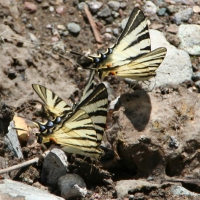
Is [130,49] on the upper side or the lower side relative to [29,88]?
upper

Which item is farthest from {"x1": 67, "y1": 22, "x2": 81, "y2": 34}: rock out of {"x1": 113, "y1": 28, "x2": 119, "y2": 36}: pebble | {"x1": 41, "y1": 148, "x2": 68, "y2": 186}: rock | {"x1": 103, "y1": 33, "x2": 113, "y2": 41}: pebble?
{"x1": 41, "y1": 148, "x2": 68, "y2": 186}: rock

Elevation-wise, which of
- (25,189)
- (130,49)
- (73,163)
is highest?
(130,49)

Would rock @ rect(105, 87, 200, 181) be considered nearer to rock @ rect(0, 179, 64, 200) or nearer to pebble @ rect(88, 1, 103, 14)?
rock @ rect(0, 179, 64, 200)

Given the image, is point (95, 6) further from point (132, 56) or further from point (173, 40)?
point (132, 56)

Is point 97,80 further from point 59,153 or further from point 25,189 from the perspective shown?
point 25,189

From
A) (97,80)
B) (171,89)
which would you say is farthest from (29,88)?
(171,89)

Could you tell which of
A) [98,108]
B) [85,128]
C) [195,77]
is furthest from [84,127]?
[195,77]
